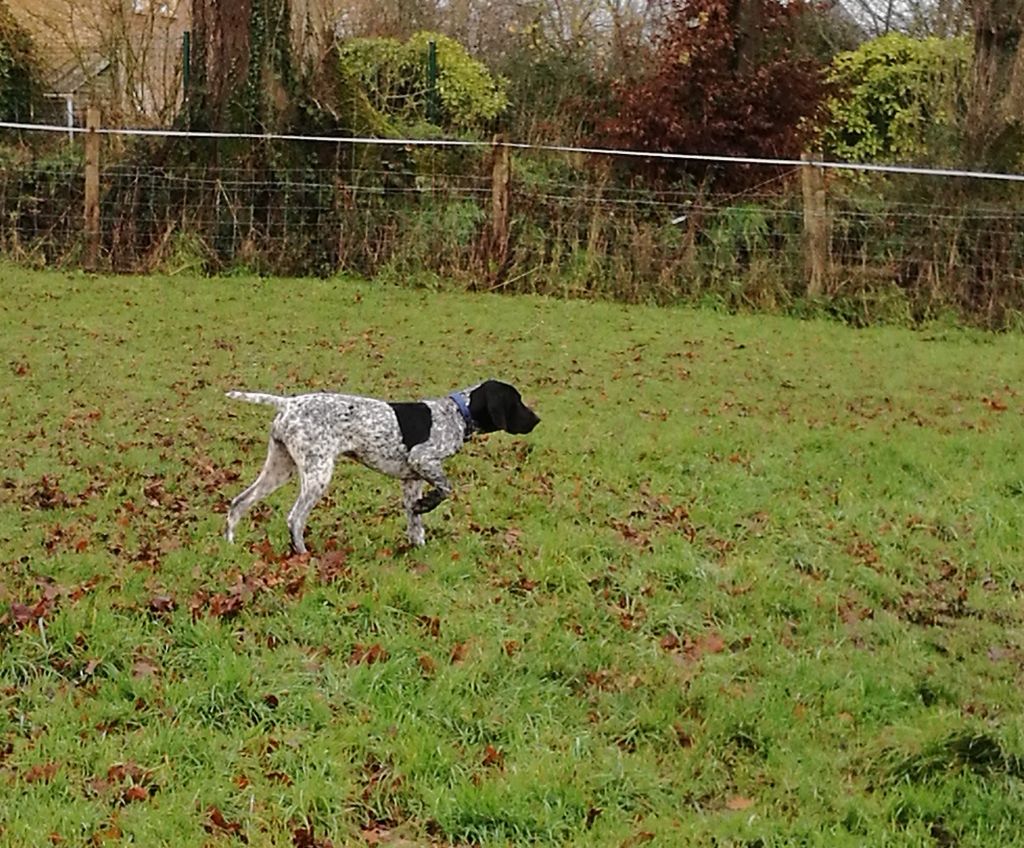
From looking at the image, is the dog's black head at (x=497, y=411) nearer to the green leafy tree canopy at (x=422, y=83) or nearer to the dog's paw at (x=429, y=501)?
the dog's paw at (x=429, y=501)

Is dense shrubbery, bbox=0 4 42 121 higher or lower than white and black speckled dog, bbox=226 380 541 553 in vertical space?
higher

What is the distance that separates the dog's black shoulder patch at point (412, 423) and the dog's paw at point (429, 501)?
0.23 m

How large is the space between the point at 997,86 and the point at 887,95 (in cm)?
375

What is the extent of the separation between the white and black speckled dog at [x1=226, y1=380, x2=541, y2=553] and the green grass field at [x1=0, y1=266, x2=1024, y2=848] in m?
0.25

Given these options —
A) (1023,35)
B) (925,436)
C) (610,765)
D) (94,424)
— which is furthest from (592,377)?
(1023,35)

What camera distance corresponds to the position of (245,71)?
15.6 metres

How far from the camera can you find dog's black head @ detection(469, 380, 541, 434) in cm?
595

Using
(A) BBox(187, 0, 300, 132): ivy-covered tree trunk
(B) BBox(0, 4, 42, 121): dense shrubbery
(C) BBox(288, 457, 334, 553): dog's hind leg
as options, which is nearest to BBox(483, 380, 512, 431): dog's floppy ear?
(C) BBox(288, 457, 334, 553): dog's hind leg

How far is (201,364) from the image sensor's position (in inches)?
400

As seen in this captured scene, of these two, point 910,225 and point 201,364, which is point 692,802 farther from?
point 910,225

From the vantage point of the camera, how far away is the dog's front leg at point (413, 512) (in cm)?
593

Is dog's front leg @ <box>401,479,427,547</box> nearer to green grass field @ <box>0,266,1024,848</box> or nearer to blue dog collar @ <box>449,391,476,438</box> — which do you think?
green grass field @ <box>0,266,1024,848</box>

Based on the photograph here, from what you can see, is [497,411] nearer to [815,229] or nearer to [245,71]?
[815,229]

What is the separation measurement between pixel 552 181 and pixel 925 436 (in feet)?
25.4
